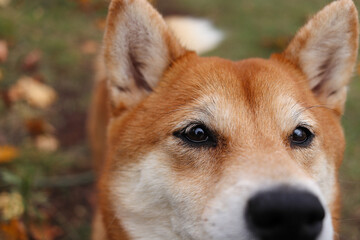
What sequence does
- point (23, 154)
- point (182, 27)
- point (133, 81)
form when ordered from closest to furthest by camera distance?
1. point (133, 81)
2. point (23, 154)
3. point (182, 27)

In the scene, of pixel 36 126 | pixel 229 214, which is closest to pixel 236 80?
pixel 229 214

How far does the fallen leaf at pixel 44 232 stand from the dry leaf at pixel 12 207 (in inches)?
8.8

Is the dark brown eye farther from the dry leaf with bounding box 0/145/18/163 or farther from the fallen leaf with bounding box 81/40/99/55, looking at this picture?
the fallen leaf with bounding box 81/40/99/55

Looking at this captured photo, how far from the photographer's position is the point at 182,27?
432 centimetres

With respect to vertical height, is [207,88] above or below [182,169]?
above

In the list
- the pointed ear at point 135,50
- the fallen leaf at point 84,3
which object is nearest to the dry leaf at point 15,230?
the pointed ear at point 135,50

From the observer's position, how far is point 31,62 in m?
4.80

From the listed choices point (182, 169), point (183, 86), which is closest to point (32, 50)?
point (183, 86)

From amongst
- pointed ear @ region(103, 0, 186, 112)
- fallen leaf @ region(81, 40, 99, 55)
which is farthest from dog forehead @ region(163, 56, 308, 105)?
fallen leaf @ region(81, 40, 99, 55)

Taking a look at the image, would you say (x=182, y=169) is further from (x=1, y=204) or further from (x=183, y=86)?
(x=1, y=204)

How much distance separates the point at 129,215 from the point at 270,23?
20.0ft

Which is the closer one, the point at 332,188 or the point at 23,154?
the point at 332,188

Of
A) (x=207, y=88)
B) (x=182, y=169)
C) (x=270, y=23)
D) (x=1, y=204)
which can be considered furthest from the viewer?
(x=270, y=23)

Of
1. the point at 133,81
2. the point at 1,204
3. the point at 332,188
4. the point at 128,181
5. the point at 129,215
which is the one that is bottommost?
the point at 1,204
